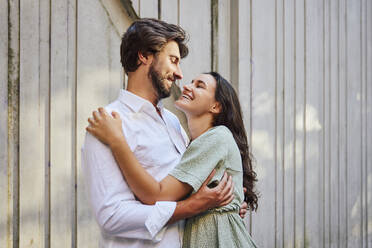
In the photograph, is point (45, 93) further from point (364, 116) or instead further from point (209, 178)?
point (364, 116)

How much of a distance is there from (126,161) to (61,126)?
954 mm

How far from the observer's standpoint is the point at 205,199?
5.99 ft

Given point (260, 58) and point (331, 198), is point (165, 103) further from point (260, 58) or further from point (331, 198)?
point (331, 198)

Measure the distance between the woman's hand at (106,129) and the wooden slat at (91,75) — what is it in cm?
90

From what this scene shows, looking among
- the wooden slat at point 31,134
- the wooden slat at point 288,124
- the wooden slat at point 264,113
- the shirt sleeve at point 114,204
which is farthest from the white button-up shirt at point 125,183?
the wooden slat at point 288,124

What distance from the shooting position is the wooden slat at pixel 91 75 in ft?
8.54

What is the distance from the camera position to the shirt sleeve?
1.68 metres

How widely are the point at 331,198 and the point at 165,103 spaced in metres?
2.29

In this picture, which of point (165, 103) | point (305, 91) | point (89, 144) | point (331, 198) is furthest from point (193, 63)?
point (331, 198)

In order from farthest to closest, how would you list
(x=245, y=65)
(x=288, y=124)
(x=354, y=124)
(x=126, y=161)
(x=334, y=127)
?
(x=354, y=124) < (x=334, y=127) < (x=288, y=124) < (x=245, y=65) < (x=126, y=161)

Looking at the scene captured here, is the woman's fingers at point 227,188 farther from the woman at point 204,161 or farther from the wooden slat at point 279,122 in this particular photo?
the wooden slat at point 279,122

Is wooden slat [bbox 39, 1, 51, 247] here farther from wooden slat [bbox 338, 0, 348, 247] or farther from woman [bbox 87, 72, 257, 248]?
wooden slat [bbox 338, 0, 348, 247]

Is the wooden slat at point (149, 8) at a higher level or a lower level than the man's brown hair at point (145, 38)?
higher

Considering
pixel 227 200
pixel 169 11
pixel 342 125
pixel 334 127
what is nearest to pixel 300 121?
pixel 334 127
